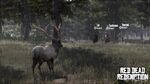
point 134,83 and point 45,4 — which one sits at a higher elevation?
point 45,4

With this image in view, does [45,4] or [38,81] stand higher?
A: [45,4]

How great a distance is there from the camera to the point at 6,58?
59.9ft

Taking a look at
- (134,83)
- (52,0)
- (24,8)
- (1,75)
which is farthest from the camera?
(24,8)

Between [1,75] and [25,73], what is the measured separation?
1126 mm

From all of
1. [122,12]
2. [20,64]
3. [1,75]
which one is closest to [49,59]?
[1,75]

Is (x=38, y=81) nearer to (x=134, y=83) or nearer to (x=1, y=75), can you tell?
(x=1, y=75)

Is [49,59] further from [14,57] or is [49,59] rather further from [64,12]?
[64,12]

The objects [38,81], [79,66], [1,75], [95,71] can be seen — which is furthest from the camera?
[79,66]

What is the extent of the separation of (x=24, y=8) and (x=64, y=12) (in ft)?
58.2

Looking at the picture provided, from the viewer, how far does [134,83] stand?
1105cm

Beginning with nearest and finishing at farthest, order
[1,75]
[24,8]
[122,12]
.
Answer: [1,75], [24,8], [122,12]

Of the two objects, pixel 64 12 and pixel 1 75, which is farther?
pixel 64 12

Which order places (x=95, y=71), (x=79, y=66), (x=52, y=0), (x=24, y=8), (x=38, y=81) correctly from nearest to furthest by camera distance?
(x=38, y=81) → (x=95, y=71) → (x=79, y=66) → (x=52, y=0) → (x=24, y=8)

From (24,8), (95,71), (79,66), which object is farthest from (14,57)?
(24,8)
